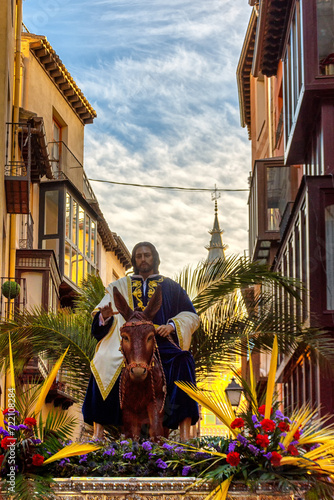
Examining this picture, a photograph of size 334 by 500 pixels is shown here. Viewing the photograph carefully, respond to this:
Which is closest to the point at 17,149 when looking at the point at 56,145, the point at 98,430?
the point at 56,145

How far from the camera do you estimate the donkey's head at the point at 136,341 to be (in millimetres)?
11164

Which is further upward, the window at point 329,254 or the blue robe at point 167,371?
the window at point 329,254

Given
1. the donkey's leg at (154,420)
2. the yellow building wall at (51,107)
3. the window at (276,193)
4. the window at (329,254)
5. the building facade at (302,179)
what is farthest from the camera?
the yellow building wall at (51,107)

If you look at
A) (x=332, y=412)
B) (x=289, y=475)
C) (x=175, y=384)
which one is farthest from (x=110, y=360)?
(x=332, y=412)

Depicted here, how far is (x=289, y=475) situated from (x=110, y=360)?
2835 mm

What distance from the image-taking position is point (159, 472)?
33.9 ft

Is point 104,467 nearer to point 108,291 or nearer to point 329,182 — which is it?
point 108,291

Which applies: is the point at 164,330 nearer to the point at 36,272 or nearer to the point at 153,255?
the point at 153,255

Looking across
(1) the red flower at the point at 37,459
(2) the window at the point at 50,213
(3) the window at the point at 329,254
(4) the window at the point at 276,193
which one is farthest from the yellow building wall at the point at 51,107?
(1) the red flower at the point at 37,459

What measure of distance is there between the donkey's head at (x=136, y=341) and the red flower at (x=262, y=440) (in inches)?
67.2

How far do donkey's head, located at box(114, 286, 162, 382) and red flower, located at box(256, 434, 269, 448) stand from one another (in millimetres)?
1707

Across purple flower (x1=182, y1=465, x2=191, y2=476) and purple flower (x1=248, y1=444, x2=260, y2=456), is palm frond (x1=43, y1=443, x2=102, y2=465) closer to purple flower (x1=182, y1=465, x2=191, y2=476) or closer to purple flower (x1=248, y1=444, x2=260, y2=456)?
purple flower (x1=182, y1=465, x2=191, y2=476)

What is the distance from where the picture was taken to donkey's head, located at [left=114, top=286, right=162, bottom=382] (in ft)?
36.6

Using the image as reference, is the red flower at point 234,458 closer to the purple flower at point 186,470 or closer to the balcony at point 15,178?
the purple flower at point 186,470
